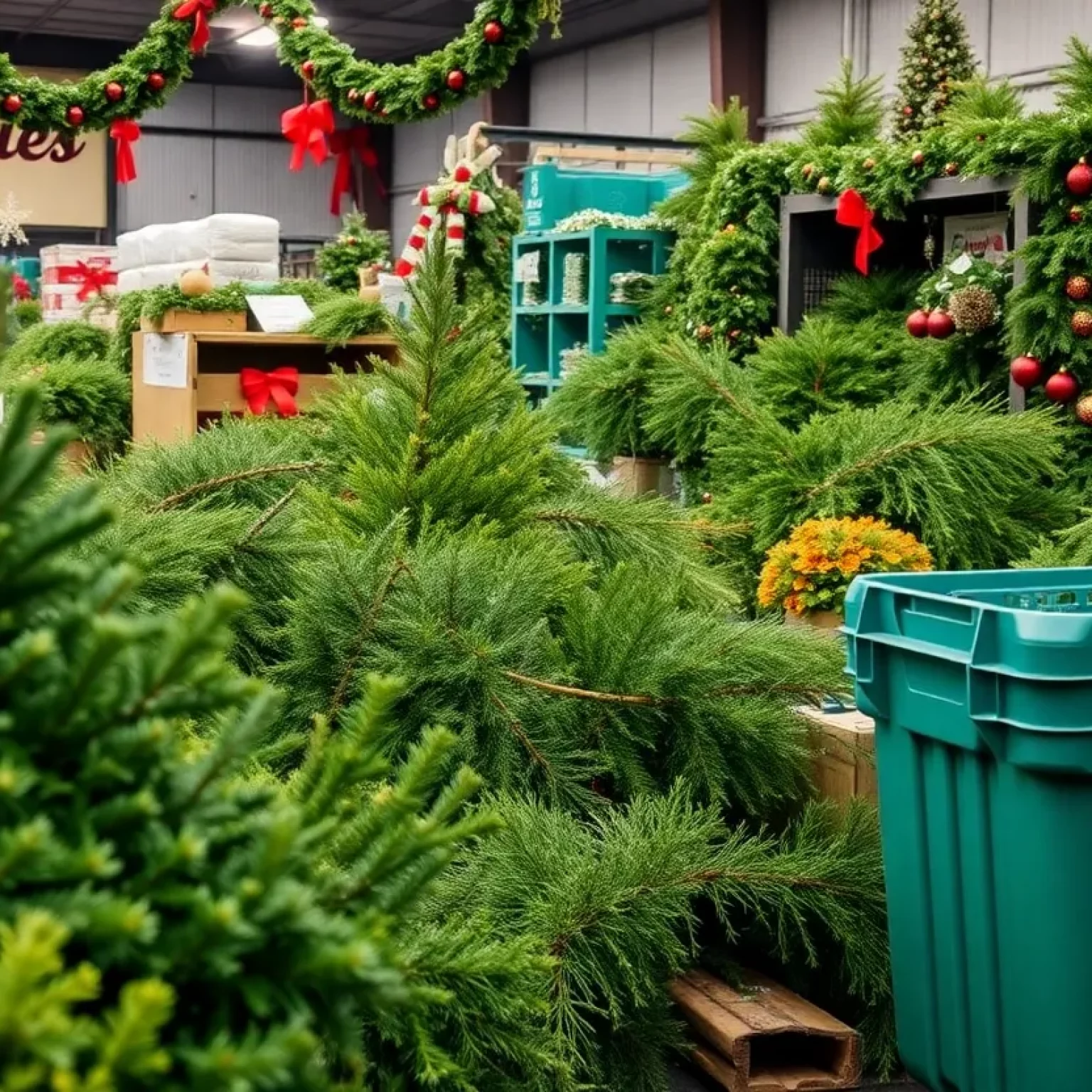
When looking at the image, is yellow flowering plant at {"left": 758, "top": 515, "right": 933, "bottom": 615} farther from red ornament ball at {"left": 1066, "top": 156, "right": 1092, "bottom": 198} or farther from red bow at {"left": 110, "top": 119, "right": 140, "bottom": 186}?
red bow at {"left": 110, "top": 119, "right": 140, "bottom": 186}

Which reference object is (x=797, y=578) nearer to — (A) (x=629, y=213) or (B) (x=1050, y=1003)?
(B) (x=1050, y=1003)

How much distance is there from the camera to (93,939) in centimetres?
64

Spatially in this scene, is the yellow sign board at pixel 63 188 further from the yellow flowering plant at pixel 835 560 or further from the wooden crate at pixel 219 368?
the yellow flowering plant at pixel 835 560

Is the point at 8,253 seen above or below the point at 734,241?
above

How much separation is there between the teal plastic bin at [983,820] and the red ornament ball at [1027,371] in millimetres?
1756

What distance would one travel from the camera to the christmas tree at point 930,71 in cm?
475

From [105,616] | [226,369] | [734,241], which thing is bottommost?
[105,616]

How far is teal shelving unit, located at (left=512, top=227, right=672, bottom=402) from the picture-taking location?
6.29 meters

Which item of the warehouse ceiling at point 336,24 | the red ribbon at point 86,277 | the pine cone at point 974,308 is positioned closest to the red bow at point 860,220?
the pine cone at point 974,308

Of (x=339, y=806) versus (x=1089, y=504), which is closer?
(x=339, y=806)

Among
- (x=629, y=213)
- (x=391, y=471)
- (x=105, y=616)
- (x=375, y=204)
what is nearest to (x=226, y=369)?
(x=391, y=471)

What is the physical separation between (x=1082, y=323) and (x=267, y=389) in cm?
217

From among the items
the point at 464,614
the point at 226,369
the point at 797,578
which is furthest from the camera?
the point at 226,369

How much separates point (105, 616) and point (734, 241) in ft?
13.7
